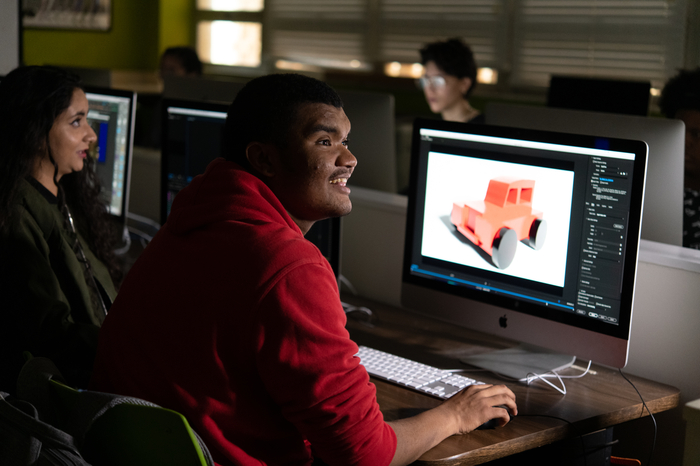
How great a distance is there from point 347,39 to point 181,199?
180 inches

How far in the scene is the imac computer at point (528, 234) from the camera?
1438 mm

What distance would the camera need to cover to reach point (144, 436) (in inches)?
38.1

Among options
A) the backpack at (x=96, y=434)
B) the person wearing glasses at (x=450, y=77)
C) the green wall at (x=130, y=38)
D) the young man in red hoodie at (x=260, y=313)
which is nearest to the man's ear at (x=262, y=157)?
the young man in red hoodie at (x=260, y=313)

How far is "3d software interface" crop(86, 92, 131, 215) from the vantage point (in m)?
2.30

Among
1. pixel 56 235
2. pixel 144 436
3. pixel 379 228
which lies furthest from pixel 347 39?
pixel 144 436

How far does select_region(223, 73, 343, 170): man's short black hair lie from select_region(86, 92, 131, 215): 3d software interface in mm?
1218

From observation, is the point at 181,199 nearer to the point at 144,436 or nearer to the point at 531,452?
the point at 144,436

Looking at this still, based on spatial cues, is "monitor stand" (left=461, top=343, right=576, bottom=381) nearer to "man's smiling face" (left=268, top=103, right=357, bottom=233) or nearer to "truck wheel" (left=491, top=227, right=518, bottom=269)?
"truck wheel" (left=491, top=227, right=518, bottom=269)

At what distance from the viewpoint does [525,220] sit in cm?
154

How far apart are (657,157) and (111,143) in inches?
62.1

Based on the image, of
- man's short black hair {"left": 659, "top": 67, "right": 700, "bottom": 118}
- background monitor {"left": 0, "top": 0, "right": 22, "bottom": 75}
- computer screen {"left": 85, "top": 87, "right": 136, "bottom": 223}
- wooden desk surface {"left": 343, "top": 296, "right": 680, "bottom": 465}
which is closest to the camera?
wooden desk surface {"left": 343, "top": 296, "right": 680, "bottom": 465}

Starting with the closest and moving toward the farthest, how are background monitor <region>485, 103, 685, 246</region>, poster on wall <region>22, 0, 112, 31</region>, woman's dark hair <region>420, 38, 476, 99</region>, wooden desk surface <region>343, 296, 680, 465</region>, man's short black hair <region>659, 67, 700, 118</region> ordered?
wooden desk surface <region>343, 296, 680, 465</region> < background monitor <region>485, 103, 685, 246</region> < man's short black hair <region>659, 67, 700, 118</region> < woman's dark hair <region>420, 38, 476, 99</region> < poster on wall <region>22, 0, 112, 31</region>

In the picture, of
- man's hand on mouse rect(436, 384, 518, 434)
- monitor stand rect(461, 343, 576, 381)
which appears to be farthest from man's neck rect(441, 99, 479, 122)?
man's hand on mouse rect(436, 384, 518, 434)

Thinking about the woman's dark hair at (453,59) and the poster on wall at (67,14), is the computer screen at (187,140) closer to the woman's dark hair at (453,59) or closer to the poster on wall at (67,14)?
the woman's dark hair at (453,59)
